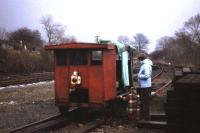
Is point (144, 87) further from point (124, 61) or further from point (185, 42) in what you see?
point (185, 42)

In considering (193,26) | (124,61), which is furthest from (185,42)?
(124,61)

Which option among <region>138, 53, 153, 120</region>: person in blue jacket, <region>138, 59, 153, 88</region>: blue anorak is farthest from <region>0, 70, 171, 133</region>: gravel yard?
<region>138, 59, 153, 88</region>: blue anorak

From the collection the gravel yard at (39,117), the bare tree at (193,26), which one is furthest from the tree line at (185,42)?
the gravel yard at (39,117)

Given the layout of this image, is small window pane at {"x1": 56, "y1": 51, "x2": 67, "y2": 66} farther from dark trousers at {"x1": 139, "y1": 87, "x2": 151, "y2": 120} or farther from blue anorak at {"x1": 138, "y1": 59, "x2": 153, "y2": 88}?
dark trousers at {"x1": 139, "y1": 87, "x2": 151, "y2": 120}

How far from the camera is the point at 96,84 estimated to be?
11.3 meters

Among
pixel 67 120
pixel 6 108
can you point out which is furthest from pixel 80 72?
pixel 6 108

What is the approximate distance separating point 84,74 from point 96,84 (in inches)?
20.1

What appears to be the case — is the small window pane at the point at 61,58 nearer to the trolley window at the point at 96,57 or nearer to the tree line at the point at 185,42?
the trolley window at the point at 96,57

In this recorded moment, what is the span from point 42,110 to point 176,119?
747 centimetres

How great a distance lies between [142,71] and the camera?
10.8m

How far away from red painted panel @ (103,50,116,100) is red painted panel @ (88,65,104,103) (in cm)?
16

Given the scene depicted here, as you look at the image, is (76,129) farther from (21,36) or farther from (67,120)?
(21,36)

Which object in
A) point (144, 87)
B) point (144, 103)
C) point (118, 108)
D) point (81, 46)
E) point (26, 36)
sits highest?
point (26, 36)

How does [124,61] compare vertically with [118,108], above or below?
above
